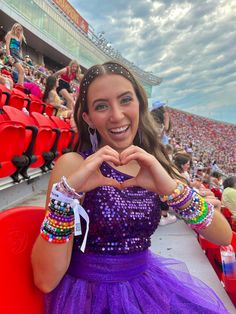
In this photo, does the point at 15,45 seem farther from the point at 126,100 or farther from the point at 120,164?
the point at 120,164

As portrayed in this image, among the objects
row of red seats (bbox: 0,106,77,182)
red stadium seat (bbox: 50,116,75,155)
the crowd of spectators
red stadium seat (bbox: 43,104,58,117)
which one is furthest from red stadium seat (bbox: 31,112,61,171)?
the crowd of spectators

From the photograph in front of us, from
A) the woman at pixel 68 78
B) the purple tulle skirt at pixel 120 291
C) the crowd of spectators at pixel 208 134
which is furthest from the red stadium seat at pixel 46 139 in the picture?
the crowd of spectators at pixel 208 134

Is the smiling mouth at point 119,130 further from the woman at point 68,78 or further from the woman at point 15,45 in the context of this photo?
the woman at point 15,45

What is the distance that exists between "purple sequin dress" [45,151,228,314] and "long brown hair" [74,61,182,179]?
0.27 m

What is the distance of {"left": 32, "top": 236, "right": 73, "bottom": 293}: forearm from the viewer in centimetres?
85

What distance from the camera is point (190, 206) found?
0.98 metres

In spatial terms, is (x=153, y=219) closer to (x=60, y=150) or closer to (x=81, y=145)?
(x=81, y=145)

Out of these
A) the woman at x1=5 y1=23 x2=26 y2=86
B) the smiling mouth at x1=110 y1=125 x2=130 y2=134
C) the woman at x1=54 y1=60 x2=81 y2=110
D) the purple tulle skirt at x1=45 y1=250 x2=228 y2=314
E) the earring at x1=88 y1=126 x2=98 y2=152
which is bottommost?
the purple tulle skirt at x1=45 y1=250 x2=228 y2=314

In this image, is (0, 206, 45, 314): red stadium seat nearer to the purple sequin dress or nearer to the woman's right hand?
the purple sequin dress

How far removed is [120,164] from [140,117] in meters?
0.43

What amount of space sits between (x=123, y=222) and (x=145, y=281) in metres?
0.21

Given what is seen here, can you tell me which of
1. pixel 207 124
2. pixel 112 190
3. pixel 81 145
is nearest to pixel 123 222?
pixel 112 190

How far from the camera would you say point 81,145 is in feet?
4.01

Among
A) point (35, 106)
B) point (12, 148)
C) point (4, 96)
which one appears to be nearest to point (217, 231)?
point (12, 148)
